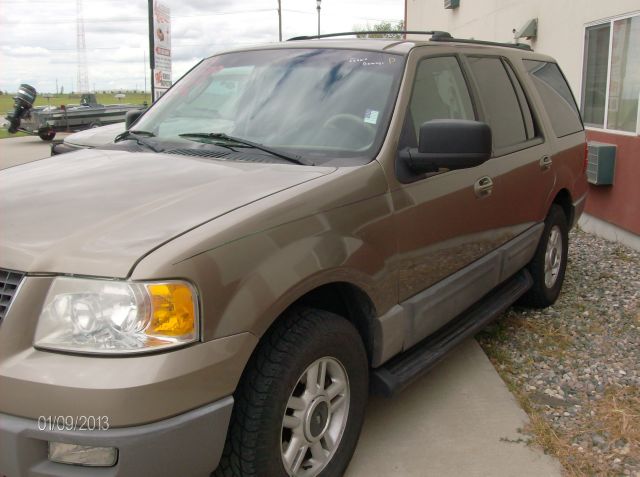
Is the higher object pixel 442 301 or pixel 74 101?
pixel 74 101

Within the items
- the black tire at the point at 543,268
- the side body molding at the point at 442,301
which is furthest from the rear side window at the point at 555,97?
the side body molding at the point at 442,301

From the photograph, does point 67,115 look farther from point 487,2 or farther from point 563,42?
point 563,42

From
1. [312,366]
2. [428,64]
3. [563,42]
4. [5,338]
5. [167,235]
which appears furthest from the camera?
[563,42]

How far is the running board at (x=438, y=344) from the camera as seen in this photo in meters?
3.04

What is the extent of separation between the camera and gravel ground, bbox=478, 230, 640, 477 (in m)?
3.19

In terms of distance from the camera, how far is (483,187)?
3.73 m

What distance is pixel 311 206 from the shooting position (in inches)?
99.7

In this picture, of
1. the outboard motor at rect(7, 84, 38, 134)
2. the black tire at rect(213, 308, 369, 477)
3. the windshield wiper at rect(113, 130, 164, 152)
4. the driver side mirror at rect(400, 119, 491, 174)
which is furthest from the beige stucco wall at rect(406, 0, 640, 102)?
the outboard motor at rect(7, 84, 38, 134)

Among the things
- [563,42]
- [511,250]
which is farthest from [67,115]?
[511,250]

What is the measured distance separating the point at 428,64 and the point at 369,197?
44.6 inches

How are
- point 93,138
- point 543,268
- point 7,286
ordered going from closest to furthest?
point 7,286, point 543,268, point 93,138

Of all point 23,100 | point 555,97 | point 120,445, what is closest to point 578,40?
point 555,97
